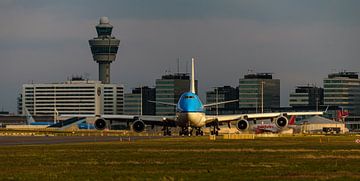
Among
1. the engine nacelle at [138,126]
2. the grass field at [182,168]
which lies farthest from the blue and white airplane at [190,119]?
the grass field at [182,168]

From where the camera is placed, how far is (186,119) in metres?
130

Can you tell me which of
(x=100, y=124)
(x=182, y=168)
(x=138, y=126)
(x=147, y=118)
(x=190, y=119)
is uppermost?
(x=147, y=118)

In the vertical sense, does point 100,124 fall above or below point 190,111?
below

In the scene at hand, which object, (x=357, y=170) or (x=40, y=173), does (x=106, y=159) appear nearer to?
(x=40, y=173)

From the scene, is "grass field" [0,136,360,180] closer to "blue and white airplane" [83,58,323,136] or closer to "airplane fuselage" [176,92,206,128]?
"airplane fuselage" [176,92,206,128]

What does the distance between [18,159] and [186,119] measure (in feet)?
228

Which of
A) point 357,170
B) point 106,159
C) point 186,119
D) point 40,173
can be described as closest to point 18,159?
point 106,159

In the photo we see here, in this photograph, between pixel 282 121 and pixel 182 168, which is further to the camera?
pixel 282 121

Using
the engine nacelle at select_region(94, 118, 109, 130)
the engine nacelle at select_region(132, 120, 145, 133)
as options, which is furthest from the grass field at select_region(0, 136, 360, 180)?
the engine nacelle at select_region(132, 120, 145, 133)

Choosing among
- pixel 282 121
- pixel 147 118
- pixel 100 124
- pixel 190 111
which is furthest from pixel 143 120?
pixel 282 121

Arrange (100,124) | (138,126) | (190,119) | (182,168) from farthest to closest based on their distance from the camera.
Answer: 1. (138,126)
2. (100,124)
3. (190,119)
4. (182,168)

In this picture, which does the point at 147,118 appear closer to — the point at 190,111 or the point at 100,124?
the point at 100,124

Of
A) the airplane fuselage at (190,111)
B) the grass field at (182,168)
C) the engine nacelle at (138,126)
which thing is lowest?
the grass field at (182,168)

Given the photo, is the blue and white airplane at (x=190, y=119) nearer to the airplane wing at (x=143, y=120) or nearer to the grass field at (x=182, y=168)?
Result: the airplane wing at (x=143, y=120)
